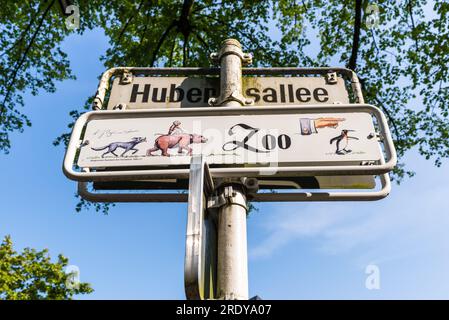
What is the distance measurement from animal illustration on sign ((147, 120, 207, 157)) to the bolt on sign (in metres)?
0.51

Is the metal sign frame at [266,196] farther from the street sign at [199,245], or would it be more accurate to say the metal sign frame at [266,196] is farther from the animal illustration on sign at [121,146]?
the street sign at [199,245]

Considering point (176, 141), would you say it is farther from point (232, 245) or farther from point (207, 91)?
point (207, 91)

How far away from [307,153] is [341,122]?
0.25m

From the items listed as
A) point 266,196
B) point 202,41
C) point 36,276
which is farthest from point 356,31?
point 36,276

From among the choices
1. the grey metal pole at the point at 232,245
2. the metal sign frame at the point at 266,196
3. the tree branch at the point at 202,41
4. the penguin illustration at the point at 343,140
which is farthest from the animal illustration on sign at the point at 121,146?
the tree branch at the point at 202,41

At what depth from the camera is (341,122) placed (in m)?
1.77

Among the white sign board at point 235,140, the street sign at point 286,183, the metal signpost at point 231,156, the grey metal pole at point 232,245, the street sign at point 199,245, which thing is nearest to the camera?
the street sign at point 199,245

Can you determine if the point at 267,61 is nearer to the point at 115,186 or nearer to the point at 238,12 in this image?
the point at 238,12

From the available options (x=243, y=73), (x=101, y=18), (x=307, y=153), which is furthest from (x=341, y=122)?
(x=101, y=18)

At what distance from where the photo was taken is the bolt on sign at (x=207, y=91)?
223 centimetres

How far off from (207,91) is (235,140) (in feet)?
2.31

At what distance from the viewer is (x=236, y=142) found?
1694mm

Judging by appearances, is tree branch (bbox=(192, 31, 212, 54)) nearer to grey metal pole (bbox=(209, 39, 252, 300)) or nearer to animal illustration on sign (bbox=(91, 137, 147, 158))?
animal illustration on sign (bbox=(91, 137, 147, 158))

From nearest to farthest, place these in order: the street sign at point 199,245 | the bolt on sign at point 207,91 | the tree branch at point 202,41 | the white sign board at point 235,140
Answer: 1. the street sign at point 199,245
2. the white sign board at point 235,140
3. the bolt on sign at point 207,91
4. the tree branch at point 202,41
